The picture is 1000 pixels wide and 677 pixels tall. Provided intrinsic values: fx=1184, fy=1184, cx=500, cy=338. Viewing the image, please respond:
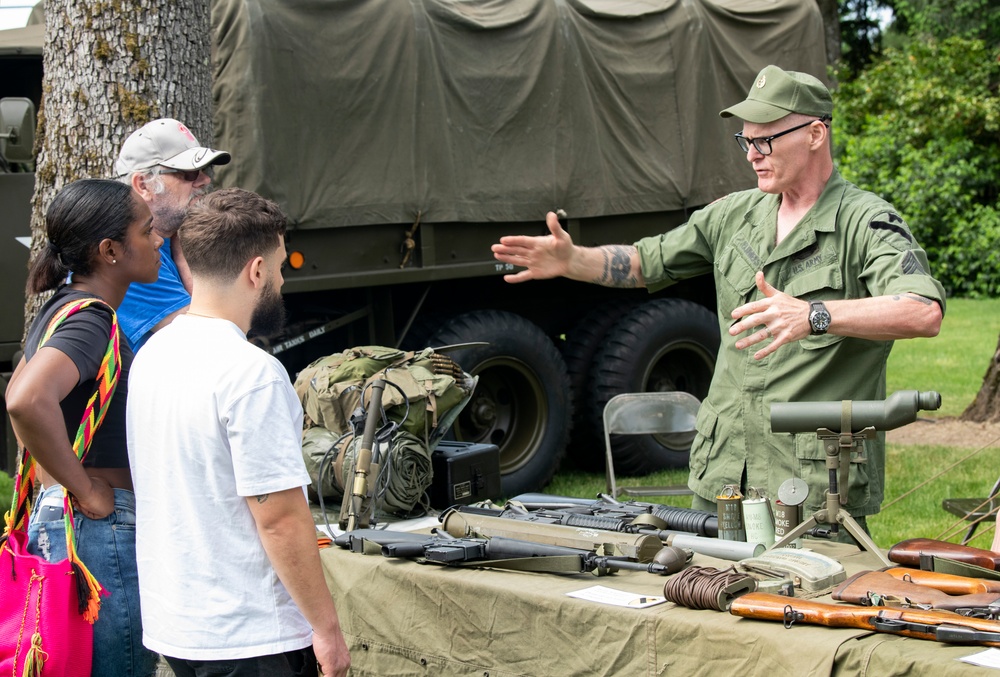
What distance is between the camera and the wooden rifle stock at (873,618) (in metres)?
2.31

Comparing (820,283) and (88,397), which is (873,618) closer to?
(820,283)

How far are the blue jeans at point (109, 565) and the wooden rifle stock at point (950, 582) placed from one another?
72.4 inches

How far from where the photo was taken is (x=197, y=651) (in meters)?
2.41

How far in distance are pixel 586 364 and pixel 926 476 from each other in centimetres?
234

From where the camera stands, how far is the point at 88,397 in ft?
9.46

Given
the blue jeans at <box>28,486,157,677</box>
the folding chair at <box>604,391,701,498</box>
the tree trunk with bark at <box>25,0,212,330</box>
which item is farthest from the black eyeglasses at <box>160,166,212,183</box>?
the folding chair at <box>604,391,701,498</box>

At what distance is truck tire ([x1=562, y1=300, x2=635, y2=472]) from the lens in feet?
26.8

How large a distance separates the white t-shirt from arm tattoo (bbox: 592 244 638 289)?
5.38ft

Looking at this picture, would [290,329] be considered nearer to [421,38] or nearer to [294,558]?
[421,38]

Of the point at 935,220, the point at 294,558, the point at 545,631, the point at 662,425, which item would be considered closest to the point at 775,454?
the point at 545,631

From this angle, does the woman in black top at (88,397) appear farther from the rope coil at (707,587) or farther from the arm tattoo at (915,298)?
the arm tattoo at (915,298)

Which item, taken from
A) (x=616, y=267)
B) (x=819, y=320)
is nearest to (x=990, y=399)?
(x=616, y=267)

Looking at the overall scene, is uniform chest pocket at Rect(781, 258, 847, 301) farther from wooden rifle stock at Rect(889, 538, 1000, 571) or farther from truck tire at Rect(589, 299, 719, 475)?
truck tire at Rect(589, 299, 719, 475)

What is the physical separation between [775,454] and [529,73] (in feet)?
15.5
